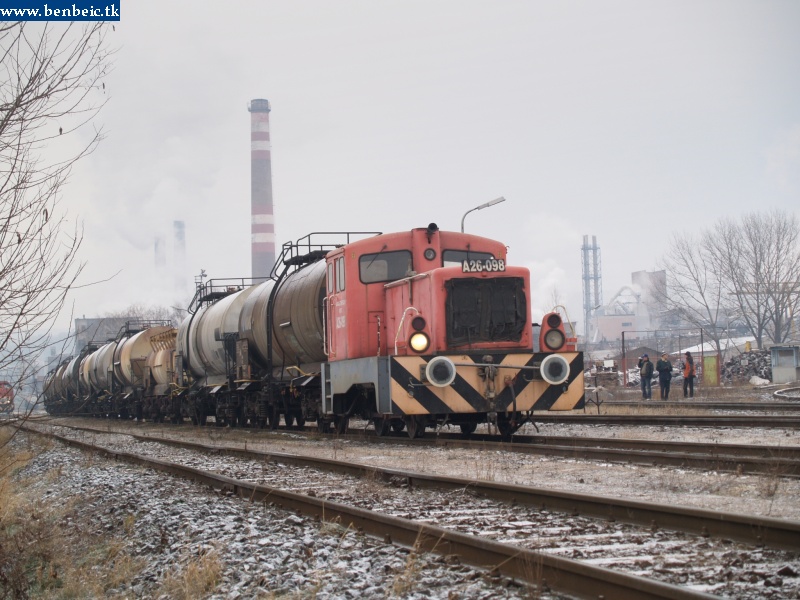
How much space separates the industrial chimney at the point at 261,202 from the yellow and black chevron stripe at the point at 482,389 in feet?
276

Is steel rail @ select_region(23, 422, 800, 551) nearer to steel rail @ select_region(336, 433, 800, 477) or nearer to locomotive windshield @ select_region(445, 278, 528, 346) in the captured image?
steel rail @ select_region(336, 433, 800, 477)

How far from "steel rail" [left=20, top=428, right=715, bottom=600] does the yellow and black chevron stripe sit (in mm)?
4504

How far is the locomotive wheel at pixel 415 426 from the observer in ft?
42.4

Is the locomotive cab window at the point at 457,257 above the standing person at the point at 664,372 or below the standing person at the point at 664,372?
above

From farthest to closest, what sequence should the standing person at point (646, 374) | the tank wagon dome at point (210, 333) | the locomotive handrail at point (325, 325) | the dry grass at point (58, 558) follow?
the standing person at point (646, 374)
the tank wagon dome at point (210, 333)
the locomotive handrail at point (325, 325)
the dry grass at point (58, 558)

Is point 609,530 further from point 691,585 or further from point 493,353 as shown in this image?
point 493,353

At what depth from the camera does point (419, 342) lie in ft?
39.9

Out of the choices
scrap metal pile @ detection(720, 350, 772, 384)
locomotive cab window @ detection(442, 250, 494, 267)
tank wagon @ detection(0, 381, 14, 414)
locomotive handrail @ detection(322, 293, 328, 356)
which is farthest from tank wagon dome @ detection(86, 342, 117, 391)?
tank wagon @ detection(0, 381, 14, 414)

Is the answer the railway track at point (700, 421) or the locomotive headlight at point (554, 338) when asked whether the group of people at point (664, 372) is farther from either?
the locomotive headlight at point (554, 338)

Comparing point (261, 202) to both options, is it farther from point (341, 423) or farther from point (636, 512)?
point (636, 512)

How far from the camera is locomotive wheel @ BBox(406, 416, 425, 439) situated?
42.4 ft

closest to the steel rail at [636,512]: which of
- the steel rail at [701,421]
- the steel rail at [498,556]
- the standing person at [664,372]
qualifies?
the steel rail at [498,556]

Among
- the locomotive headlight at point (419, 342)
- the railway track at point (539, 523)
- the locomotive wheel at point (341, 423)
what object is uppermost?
the locomotive headlight at point (419, 342)

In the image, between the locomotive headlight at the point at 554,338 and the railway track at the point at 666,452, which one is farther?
the locomotive headlight at the point at 554,338
